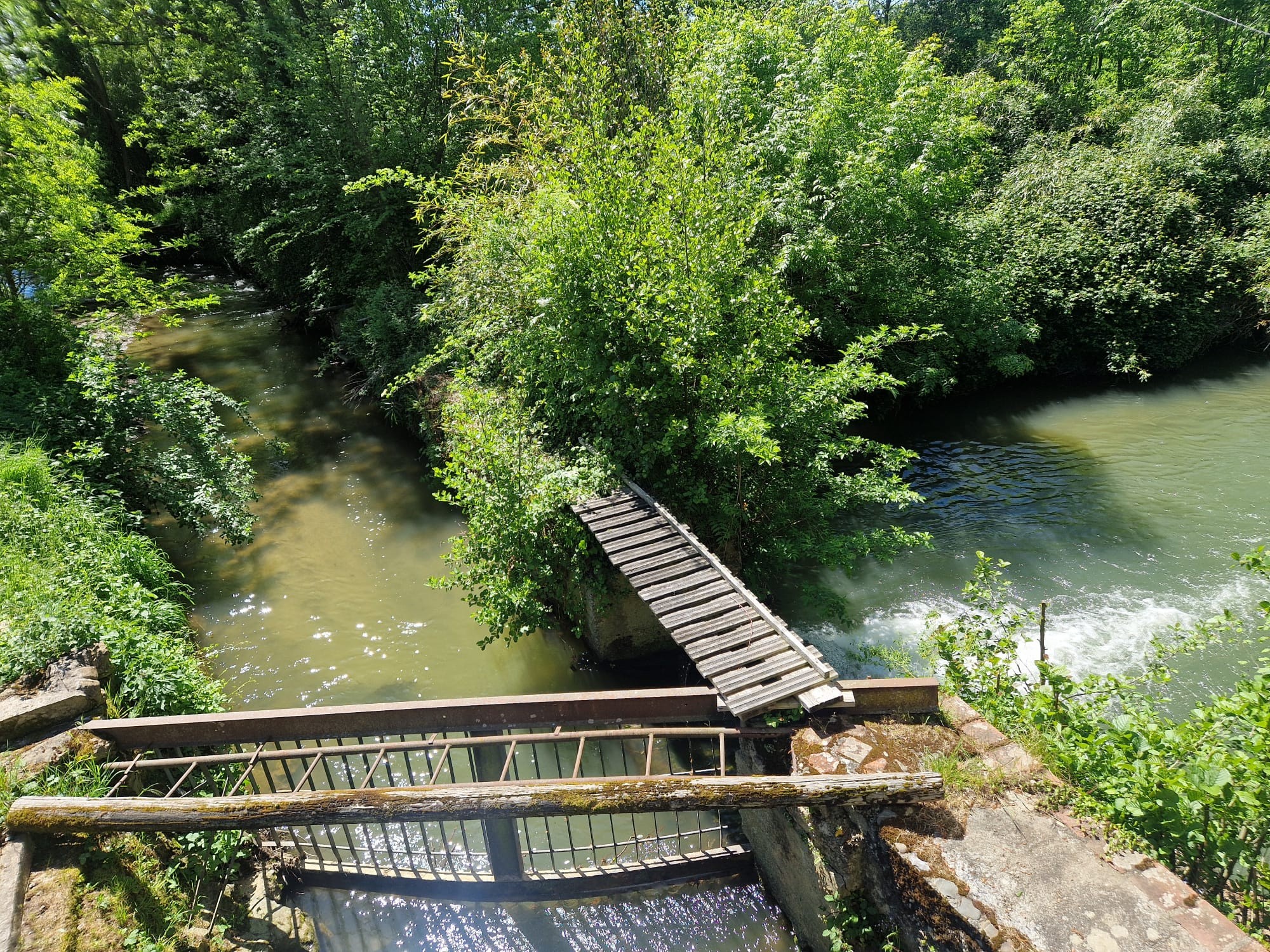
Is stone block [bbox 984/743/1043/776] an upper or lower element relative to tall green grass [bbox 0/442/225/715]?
lower

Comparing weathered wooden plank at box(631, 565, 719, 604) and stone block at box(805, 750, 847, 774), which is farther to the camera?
weathered wooden plank at box(631, 565, 719, 604)

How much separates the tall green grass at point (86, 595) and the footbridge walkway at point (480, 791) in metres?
0.77

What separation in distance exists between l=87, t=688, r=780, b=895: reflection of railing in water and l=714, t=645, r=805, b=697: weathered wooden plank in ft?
0.69

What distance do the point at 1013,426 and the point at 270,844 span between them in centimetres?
1299

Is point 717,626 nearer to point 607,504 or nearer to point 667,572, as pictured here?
point 667,572

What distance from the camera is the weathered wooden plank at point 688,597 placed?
5277mm

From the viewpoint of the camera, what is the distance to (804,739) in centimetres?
432

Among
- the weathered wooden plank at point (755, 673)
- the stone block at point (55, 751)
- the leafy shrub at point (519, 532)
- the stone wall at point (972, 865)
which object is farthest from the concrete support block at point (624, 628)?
the stone block at point (55, 751)

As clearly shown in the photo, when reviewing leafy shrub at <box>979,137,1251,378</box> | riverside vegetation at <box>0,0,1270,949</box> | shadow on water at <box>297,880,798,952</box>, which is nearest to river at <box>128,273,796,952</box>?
shadow on water at <box>297,880,798,952</box>

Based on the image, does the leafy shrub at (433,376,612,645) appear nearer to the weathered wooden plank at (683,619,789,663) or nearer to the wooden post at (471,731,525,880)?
the wooden post at (471,731,525,880)

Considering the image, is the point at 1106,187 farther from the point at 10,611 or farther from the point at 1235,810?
the point at 10,611

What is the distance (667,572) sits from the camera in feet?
18.6

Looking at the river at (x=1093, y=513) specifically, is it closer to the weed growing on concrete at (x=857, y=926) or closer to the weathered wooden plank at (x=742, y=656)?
the weathered wooden plank at (x=742, y=656)

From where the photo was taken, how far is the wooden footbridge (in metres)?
3.69
